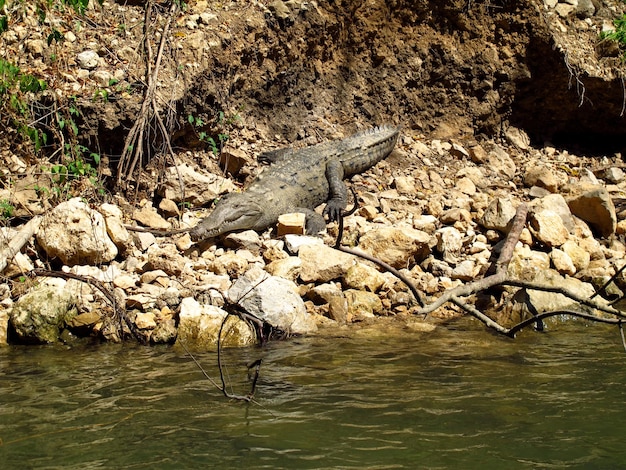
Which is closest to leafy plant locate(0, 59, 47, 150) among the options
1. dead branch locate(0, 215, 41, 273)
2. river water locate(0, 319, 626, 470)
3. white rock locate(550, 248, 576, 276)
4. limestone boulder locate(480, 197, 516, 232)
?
dead branch locate(0, 215, 41, 273)

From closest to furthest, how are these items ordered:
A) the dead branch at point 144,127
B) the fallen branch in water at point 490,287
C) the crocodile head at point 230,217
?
the fallen branch in water at point 490,287 → the crocodile head at point 230,217 → the dead branch at point 144,127

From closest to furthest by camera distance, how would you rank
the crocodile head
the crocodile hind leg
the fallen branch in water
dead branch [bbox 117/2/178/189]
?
the fallen branch in water < the crocodile head < dead branch [bbox 117/2/178/189] < the crocodile hind leg

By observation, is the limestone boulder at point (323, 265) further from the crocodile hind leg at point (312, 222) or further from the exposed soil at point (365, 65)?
the exposed soil at point (365, 65)

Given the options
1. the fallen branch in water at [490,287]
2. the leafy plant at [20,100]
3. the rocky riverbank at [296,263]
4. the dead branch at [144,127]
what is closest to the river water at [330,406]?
the rocky riverbank at [296,263]

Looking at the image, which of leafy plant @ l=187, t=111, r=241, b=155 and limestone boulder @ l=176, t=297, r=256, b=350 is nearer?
limestone boulder @ l=176, t=297, r=256, b=350

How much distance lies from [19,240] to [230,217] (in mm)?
2029

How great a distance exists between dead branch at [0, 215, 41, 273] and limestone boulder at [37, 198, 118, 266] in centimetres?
9

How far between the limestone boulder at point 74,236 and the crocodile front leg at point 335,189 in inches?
108

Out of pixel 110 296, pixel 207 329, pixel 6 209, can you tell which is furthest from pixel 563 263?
pixel 6 209

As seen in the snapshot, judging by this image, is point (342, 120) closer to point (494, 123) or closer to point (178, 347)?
point (494, 123)

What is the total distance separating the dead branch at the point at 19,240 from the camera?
17.5 ft

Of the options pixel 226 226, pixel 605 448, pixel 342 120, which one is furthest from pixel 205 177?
pixel 605 448

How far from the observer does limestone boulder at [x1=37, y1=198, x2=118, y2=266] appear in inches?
221

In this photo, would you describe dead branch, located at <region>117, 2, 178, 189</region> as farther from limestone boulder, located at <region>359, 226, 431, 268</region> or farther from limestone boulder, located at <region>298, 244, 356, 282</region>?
limestone boulder, located at <region>359, 226, 431, 268</region>
